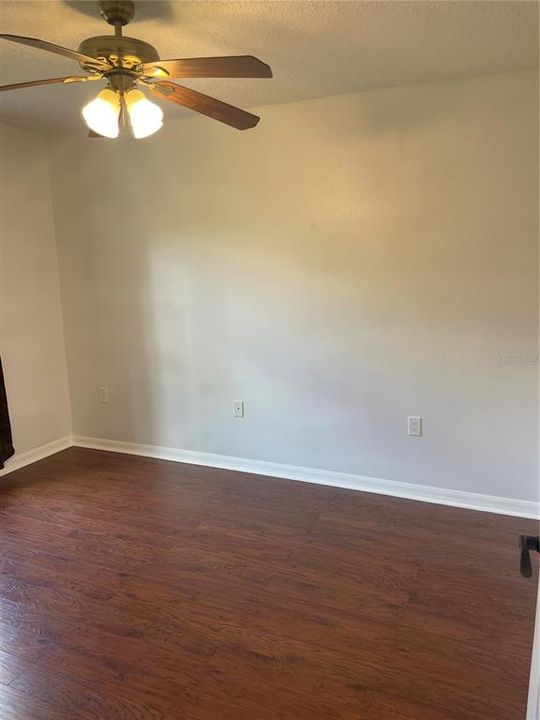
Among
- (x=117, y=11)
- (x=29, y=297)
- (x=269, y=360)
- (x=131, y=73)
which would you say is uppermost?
(x=117, y=11)

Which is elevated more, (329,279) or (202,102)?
(202,102)

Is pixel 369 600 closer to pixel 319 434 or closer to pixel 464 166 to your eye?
pixel 319 434

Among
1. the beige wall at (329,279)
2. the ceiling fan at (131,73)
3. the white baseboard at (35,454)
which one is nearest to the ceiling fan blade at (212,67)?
the ceiling fan at (131,73)

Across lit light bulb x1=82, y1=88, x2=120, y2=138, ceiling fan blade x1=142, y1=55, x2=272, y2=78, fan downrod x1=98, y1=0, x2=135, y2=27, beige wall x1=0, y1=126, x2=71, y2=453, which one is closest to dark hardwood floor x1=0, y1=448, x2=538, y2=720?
beige wall x1=0, y1=126, x2=71, y2=453

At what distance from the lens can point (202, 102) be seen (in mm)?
1956

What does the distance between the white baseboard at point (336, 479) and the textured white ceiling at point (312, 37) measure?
226 cm

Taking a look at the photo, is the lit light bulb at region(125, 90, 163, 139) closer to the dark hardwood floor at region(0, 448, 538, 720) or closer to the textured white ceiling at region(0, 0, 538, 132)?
the textured white ceiling at region(0, 0, 538, 132)

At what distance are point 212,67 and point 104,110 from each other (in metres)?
0.43

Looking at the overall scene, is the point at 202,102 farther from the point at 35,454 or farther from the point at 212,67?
the point at 35,454

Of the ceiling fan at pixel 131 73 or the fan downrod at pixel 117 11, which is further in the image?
the fan downrod at pixel 117 11

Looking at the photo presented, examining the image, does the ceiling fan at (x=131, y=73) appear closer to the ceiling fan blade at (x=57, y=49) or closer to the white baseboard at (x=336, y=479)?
the ceiling fan blade at (x=57, y=49)

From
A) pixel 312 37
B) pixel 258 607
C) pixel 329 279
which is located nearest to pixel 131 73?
pixel 312 37

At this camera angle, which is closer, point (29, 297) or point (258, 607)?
point (258, 607)

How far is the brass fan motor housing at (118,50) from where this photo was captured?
167 centimetres
